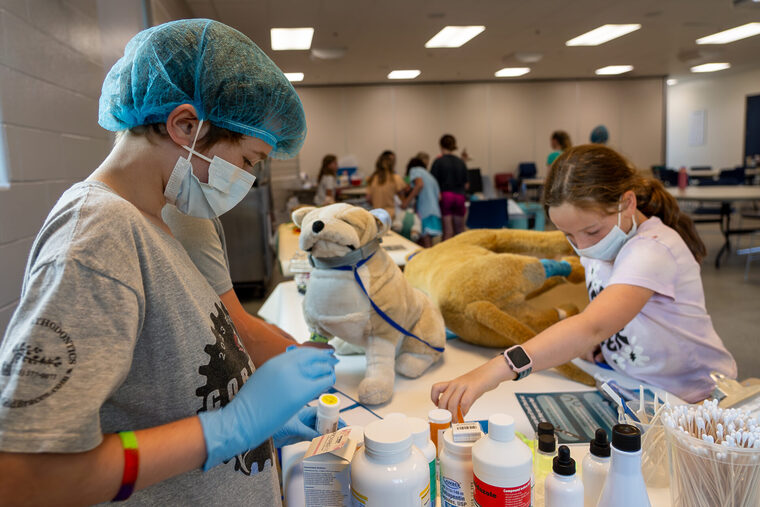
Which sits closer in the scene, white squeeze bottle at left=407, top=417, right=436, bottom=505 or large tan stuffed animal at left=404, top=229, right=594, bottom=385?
white squeeze bottle at left=407, top=417, right=436, bottom=505

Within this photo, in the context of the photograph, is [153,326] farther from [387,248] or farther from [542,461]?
[387,248]

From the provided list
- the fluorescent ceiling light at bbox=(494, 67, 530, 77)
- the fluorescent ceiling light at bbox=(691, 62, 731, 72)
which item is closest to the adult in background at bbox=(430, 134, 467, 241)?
the fluorescent ceiling light at bbox=(494, 67, 530, 77)

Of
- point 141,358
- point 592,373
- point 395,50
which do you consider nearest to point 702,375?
point 592,373

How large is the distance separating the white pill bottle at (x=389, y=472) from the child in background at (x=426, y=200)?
18.4 feet

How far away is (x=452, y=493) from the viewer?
73 centimetres

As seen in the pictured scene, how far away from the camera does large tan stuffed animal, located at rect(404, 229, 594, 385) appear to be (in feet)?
5.18

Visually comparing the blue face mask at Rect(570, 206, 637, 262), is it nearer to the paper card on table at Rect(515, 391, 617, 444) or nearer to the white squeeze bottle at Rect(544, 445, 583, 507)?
the paper card on table at Rect(515, 391, 617, 444)

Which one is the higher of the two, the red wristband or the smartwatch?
the red wristband

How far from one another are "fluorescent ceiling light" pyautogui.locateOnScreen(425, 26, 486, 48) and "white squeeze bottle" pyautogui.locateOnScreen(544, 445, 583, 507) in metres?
6.98

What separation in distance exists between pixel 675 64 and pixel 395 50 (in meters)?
6.24

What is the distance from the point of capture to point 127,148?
0.75m

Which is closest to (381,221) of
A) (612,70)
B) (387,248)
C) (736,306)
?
(387,248)

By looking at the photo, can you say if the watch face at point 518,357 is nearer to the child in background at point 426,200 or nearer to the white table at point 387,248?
the white table at point 387,248

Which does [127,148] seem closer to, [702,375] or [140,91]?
[140,91]
